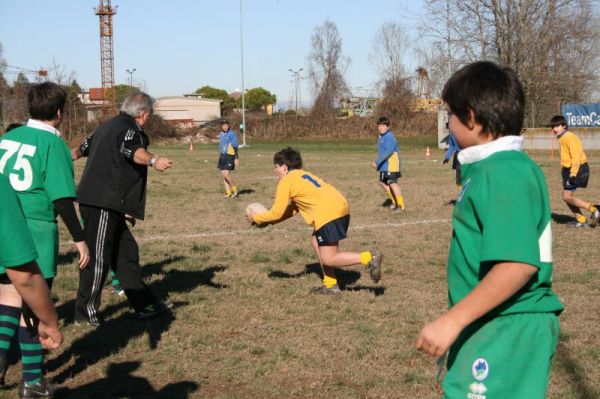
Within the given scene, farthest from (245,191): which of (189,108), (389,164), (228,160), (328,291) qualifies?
(189,108)

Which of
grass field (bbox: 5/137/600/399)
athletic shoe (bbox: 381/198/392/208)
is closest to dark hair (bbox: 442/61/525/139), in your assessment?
grass field (bbox: 5/137/600/399)

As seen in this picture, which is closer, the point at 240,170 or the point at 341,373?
the point at 341,373

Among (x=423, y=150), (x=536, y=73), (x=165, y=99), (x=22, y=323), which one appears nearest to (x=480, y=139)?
(x=22, y=323)

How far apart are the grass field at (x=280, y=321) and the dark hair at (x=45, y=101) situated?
1986mm

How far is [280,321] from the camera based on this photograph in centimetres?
691

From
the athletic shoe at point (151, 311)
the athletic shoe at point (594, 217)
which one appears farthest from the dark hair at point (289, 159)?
the athletic shoe at point (594, 217)

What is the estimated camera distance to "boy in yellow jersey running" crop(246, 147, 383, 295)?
7.55 meters

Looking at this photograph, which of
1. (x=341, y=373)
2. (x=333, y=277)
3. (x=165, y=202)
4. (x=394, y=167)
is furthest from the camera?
(x=165, y=202)

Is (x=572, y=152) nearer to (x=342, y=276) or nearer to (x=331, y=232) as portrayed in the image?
(x=342, y=276)

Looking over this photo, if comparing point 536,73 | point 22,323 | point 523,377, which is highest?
point 536,73

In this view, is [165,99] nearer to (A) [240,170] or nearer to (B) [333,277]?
(A) [240,170]

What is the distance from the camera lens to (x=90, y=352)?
20.0 ft

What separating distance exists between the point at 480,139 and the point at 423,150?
39.5m

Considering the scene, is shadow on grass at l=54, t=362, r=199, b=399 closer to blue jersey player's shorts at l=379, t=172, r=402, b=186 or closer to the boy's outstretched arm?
the boy's outstretched arm
